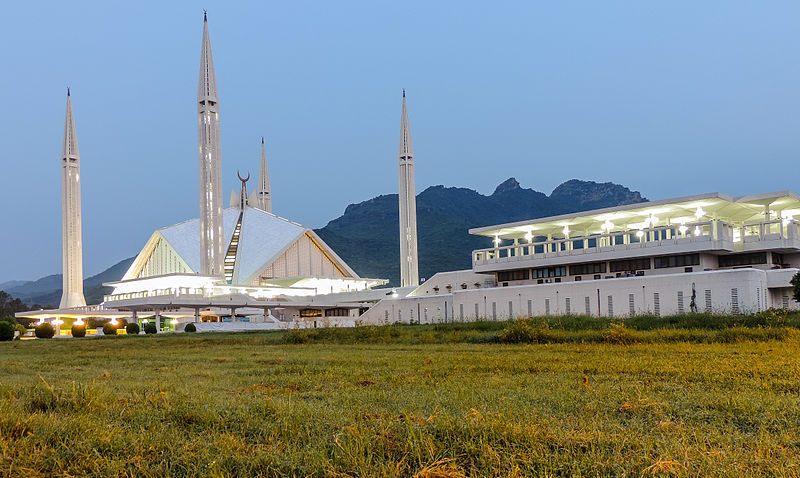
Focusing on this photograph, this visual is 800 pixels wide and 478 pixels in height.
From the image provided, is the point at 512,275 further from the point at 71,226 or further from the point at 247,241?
the point at 71,226

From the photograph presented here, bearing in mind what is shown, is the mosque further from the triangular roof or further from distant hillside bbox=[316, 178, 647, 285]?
distant hillside bbox=[316, 178, 647, 285]

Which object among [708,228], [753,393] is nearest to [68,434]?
[753,393]

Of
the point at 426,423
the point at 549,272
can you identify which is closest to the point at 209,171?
the point at 549,272

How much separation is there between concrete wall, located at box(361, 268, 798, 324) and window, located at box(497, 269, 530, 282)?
4.14 m

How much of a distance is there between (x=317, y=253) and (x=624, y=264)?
49.1 meters

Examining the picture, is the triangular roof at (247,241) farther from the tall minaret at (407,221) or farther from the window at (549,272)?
the window at (549,272)

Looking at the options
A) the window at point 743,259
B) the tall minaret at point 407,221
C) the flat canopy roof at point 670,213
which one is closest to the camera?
the window at point 743,259

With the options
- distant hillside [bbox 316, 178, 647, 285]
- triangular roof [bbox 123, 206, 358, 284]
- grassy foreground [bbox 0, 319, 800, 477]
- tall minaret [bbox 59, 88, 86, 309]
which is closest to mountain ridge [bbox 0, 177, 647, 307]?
distant hillside [bbox 316, 178, 647, 285]

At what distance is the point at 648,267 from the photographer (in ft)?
93.5

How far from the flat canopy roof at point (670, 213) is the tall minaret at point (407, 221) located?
26541 millimetres

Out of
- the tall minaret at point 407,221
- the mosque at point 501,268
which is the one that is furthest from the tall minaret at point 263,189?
the tall minaret at point 407,221

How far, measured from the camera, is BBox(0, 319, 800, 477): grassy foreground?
9.66 ft

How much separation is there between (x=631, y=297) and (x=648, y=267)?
4148 mm

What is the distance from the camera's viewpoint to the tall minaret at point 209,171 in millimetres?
53719
